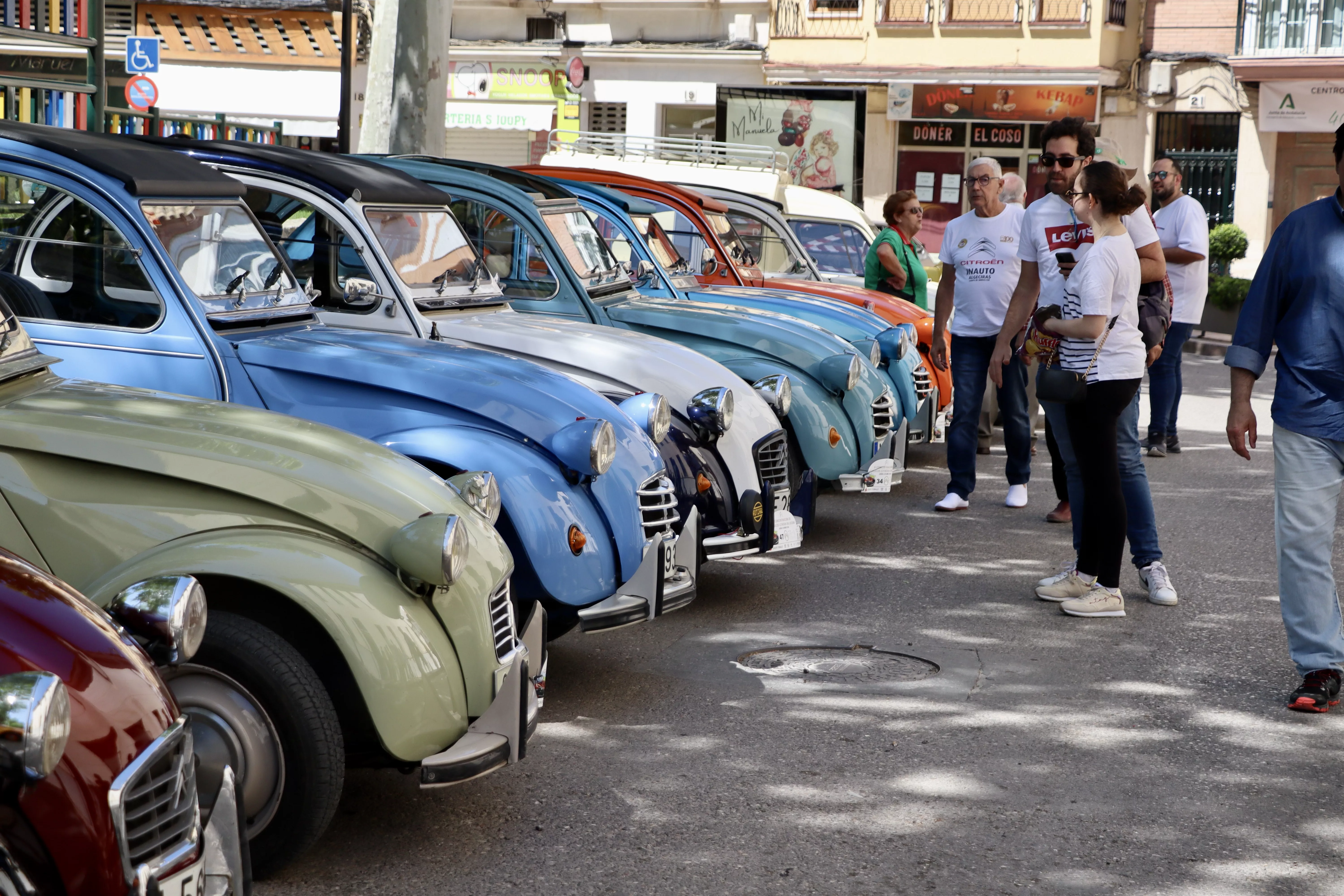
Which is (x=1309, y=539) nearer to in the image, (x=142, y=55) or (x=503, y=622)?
(x=503, y=622)

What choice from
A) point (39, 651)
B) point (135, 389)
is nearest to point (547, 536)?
point (135, 389)

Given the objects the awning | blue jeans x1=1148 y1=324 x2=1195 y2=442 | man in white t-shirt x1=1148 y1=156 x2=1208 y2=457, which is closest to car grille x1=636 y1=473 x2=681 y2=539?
blue jeans x1=1148 y1=324 x2=1195 y2=442

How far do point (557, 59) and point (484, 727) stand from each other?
30495 mm

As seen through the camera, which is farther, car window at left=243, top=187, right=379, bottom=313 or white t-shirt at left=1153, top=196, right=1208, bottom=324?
white t-shirt at left=1153, top=196, right=1208, bottom=324

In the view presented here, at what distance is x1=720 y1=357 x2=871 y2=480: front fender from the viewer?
7.88 metres

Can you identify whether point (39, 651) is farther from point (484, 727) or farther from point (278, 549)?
point (484, 727)

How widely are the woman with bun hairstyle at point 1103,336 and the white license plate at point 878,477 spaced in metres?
1.75

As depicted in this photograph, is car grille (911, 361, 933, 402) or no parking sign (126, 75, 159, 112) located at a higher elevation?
no parking sign (126, 75, 159, 112)

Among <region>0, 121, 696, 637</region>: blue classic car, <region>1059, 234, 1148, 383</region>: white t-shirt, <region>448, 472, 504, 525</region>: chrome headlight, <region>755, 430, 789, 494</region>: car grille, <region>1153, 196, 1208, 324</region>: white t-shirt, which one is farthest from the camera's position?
<region>1153, 196, 1208, 324</region>: white t-shirt

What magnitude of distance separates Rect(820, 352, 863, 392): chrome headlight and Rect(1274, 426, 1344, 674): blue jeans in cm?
302

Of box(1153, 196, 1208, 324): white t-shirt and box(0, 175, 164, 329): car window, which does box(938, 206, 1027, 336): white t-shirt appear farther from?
box(0, 175, 164, 329): car window

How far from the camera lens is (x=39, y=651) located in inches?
100

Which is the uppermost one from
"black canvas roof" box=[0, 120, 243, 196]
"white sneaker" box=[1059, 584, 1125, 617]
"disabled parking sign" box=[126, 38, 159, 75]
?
"disabled parking sign" box=[126, 38, 159, 75]

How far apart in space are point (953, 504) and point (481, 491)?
525 cm
